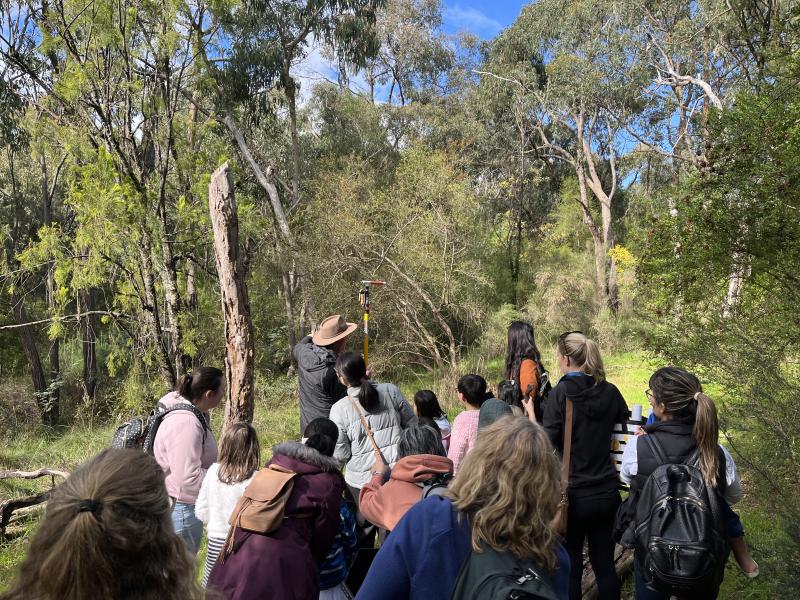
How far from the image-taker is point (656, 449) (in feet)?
8.33

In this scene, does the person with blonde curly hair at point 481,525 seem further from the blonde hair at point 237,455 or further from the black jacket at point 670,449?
the blonde hair at point 237,455

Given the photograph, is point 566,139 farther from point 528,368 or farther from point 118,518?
point 118,518

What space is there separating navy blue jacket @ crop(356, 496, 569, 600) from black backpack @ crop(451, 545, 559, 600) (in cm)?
5

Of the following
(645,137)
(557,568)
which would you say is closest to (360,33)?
(645,137)

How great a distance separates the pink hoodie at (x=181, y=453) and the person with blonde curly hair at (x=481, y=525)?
1727 mm

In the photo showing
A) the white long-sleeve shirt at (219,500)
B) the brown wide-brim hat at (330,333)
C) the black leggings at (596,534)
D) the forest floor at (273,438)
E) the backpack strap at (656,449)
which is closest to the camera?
the backpack strap at (656,449)

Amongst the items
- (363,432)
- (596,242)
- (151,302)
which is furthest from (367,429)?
(596,242)

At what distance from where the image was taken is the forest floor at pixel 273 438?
14.6 ft

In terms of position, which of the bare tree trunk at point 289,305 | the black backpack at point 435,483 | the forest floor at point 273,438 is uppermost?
the black backpack at point 435,483

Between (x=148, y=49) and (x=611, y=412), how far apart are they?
6.70m

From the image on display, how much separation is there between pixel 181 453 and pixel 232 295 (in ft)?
7.05

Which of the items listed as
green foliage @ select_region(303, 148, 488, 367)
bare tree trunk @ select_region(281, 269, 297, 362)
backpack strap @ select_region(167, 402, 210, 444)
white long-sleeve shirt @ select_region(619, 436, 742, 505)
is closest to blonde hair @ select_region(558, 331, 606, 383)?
white long-sleeve shirt @ select_region(619, 436, 742, 505)

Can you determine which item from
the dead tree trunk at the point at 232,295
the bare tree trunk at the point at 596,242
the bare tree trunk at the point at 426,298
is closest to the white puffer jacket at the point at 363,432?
the dead tree trunk at the point at 232,295

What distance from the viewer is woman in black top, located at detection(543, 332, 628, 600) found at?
2.94 metres
